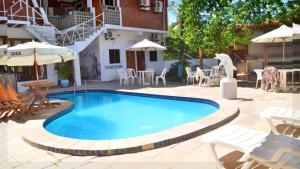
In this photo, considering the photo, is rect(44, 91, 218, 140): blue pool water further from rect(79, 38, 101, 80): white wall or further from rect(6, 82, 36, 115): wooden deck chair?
rect(79, 38, 101, 80): white wall

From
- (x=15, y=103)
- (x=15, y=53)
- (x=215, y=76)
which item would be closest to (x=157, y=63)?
(x=215, y=76)

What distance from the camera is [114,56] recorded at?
18328 millimetres

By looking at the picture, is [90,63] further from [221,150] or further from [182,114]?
[221,150]

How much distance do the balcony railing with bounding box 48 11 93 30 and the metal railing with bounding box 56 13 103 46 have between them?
295 millimetres

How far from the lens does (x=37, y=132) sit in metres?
5.55

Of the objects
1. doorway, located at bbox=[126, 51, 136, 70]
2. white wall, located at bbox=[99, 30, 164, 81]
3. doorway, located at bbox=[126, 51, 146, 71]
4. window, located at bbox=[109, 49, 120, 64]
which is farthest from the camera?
doorway, located at bbox=[126, 51, 146, 71]

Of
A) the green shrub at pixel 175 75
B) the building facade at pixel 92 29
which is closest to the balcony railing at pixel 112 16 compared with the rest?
the building facade at pixel 92 29

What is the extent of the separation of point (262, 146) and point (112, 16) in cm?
1530

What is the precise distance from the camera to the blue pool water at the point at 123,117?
6918mm

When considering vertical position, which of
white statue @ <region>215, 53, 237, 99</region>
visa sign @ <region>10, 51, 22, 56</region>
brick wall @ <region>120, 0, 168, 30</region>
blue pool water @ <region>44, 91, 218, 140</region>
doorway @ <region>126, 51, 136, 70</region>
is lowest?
blue pool water @ <region>44, 91, 218, 140</region>

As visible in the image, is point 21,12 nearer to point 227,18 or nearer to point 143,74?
point 143,74

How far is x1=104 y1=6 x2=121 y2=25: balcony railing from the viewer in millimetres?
16531

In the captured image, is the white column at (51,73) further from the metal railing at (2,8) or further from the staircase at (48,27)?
the metal railing at (2,8)

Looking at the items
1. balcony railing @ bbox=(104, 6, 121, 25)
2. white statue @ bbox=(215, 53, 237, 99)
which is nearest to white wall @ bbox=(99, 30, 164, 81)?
balcony railing @ bbox=(104, 6, 121, 25)
